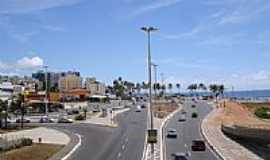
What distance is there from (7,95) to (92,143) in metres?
123

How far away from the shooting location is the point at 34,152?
67.6 m

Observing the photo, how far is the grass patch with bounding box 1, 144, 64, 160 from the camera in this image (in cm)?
6294

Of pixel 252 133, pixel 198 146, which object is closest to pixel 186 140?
→ pixel 252 133

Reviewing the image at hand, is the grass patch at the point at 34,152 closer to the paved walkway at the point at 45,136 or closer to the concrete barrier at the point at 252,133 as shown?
the paved walkway at the point at 45,136

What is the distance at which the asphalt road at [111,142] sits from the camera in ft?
215

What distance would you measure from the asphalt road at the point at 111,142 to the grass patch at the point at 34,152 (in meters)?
3.38

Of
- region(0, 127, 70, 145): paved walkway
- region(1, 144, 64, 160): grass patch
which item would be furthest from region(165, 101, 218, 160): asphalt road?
region(0, 127, 70, 145): paved walkway

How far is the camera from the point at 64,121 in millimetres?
129500

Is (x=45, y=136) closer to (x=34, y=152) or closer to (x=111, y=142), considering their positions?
(x=111, y=142)

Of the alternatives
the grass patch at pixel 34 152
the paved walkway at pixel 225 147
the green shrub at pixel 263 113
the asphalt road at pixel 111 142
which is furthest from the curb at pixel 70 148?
the green shrub at pixel 263 113

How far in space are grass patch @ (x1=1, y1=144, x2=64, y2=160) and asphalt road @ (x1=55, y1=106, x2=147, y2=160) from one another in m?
3.38

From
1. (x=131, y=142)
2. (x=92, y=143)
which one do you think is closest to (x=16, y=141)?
(x=92, y=143)

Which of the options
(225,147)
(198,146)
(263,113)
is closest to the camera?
(198,146)

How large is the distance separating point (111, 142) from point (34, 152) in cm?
1718
